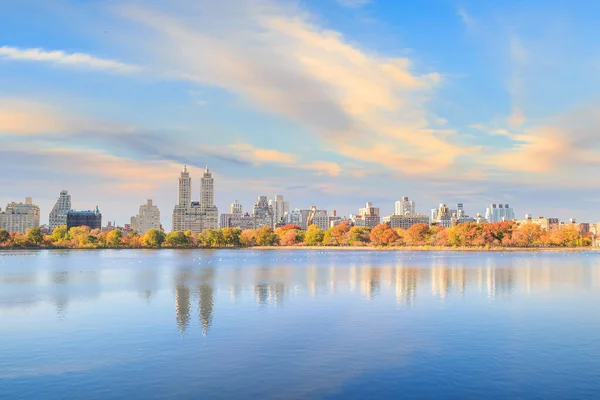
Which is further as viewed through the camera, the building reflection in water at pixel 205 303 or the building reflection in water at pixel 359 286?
the building reflection in water at pixel 359 286

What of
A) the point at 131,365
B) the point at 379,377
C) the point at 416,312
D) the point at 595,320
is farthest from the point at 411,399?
the point at 595,320

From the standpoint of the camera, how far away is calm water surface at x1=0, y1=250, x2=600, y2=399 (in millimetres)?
22031

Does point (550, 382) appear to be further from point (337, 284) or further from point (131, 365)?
point (337, 284)

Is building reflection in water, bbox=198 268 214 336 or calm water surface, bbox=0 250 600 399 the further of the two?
building reflection in water, bbox=198 268 214 336

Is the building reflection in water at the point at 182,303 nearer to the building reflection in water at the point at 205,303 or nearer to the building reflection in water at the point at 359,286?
the building reflection in water at the point at 359,286

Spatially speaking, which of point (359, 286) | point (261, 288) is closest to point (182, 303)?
point (261, 288)

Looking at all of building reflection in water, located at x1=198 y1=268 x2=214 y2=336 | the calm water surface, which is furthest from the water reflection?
the calm water surface

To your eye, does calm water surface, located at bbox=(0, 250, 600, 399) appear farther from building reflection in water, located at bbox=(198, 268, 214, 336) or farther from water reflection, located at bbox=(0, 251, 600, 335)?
water reflection, located at bbox=(0, 251, 600, 335)

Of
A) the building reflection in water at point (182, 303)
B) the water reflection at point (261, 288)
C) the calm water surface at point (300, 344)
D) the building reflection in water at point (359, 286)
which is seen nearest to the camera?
the calm water surface at point (300, 344)

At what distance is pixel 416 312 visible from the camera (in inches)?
1577

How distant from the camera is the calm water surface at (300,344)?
22.0 meters

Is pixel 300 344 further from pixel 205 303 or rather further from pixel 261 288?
pixel 261 288

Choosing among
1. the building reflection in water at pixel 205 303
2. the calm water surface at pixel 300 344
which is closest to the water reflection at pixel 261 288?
the building reflection in water at pixel 205 303

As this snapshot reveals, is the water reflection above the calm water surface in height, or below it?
below
